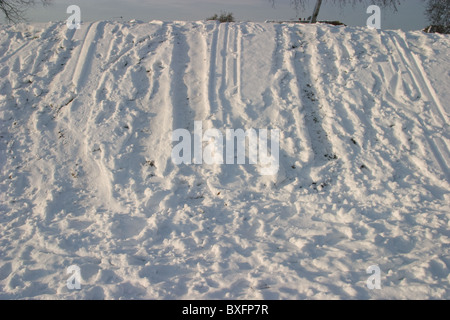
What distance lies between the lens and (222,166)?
17.0ft

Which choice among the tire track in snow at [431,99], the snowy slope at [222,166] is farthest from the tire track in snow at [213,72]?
the tire track in snow at [431,99]

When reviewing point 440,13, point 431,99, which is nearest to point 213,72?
point 431,99

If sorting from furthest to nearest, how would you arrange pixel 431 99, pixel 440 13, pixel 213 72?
pixel 440 13 → pixel 213 72 → pixel 431 99

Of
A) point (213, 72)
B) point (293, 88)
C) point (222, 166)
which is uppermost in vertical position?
point (213, 72)

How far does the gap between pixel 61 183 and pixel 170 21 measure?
4.48m

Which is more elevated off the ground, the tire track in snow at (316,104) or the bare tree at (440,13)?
the bare tree at (440,13)

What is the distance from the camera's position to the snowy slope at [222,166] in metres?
3.54

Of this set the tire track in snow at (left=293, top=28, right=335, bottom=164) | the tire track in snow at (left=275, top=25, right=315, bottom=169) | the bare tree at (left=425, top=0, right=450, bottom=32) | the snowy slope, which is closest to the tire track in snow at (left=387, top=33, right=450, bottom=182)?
the snowy slope

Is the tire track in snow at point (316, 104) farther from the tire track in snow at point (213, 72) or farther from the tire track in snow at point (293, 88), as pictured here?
the tire track in snow at point (213, 72)

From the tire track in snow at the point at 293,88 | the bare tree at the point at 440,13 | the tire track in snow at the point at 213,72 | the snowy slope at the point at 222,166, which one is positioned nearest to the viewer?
the snowy slope at the point at 222,166

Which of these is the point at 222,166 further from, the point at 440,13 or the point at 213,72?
the point at 440,13

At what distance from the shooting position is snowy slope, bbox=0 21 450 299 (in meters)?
3.54

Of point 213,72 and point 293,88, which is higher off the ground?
point 213,72
